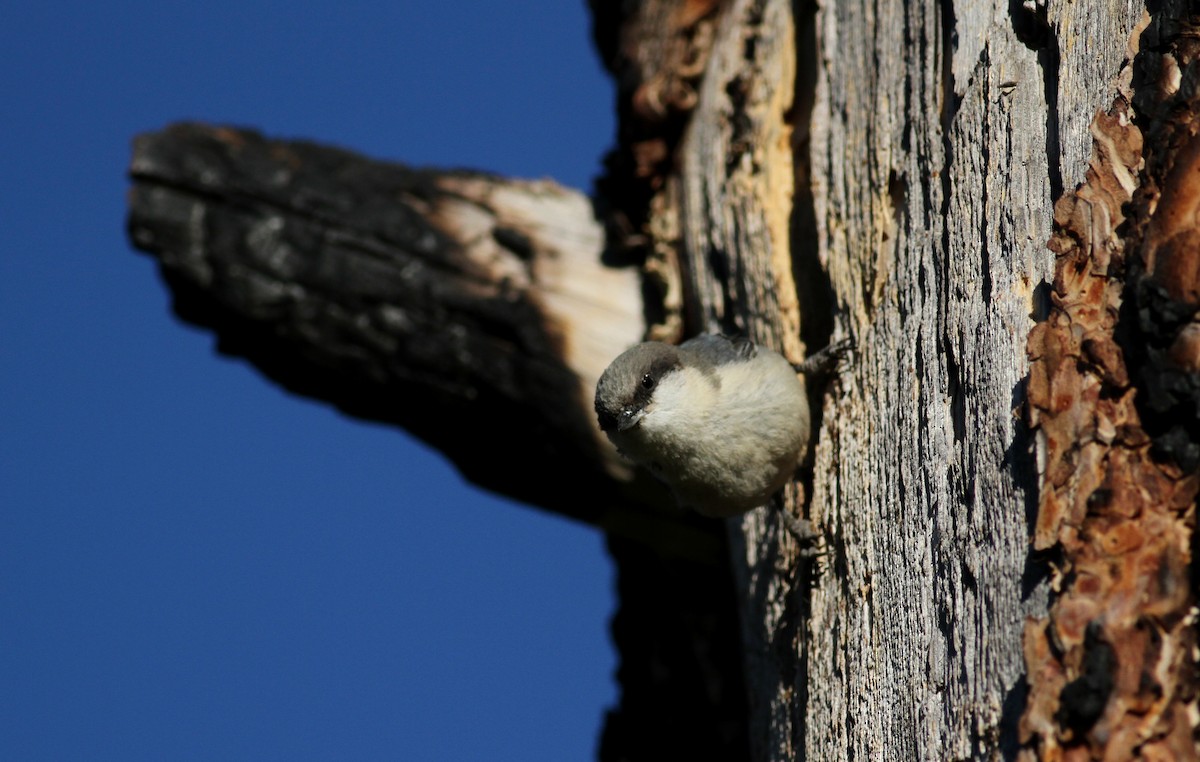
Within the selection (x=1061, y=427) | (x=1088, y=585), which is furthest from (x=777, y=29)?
(x=1088, y=585)

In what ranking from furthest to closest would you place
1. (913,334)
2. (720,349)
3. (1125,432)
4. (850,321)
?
(720,349)
(850,321)
(913,334)
(1125,432)

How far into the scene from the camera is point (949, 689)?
8.16 ft

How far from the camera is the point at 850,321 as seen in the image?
12.0 feet

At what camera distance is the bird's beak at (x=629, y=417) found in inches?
149

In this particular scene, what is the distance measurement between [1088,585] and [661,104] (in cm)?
339

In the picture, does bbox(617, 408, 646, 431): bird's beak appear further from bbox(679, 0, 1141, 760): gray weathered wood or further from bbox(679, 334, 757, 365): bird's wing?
bbox(679, 0, 1141, 760): gray weathered wood

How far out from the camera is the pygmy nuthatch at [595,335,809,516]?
3770 millimetres

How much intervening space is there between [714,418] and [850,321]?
1.65 feet

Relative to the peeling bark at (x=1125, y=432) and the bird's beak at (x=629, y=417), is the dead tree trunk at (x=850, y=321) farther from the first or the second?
the bird's beak at (x=629, y=417)

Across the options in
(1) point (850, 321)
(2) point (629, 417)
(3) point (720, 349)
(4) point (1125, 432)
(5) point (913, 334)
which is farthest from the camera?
(3) point (720, 349)

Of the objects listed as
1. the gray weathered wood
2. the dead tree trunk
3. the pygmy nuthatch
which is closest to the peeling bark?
the dead tree trunk

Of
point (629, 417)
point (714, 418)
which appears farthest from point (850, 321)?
point (629, 417)

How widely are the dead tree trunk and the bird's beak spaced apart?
56cm

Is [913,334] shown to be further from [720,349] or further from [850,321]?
[720,349]
